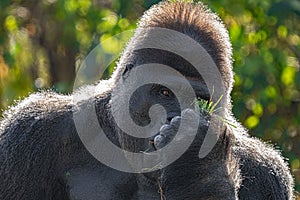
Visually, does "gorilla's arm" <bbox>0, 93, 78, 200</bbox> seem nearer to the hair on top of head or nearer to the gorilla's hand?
the hair on top of head

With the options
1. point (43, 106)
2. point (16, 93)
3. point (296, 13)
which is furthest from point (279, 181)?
point (16, 93)

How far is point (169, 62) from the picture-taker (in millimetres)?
3998

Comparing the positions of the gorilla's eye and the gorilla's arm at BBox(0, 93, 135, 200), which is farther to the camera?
the gorilla's arm at BBox(0, 93, 135, 200)

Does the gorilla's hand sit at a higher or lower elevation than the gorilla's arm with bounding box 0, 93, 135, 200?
lower

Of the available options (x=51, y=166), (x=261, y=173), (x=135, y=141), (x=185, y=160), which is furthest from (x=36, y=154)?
(x=261, y=173)

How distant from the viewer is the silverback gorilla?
3.80 m

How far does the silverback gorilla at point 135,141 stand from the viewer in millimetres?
3797

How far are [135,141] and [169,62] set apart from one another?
34cm

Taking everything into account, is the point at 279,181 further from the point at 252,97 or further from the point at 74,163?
the point at 252,97

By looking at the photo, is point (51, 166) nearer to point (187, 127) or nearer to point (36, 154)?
point (36, 154)

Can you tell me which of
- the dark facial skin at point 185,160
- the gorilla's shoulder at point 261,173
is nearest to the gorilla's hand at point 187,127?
the dark facial skin at point 185,160

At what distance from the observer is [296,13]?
664 centimetres

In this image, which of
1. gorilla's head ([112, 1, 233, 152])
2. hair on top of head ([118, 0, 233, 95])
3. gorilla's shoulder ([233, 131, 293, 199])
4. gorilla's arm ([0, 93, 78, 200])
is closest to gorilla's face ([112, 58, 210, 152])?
gorilla's head ([112, 1, 233, 152])

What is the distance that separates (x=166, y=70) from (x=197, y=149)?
435mm
